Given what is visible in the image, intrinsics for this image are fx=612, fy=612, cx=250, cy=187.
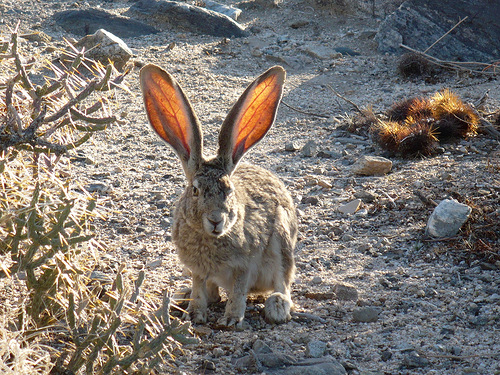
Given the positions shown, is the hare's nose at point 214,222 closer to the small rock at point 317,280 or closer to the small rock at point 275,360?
the small rock at point 275,360

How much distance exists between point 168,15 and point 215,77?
116 inches

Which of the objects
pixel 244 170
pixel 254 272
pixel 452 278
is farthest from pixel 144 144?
pixel 452 278

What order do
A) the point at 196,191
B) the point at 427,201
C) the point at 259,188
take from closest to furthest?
the point at 196,191 < the point at 259,188 < the point at 427,201

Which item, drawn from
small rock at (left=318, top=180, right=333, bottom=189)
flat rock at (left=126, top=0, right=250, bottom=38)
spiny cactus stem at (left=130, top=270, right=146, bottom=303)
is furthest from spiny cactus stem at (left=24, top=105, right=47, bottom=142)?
flat rock at (left=126, top=0, right=250, bottom=38)

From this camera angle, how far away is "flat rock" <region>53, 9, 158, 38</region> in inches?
476

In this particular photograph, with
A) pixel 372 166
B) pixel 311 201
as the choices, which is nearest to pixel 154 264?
pixel 311 201

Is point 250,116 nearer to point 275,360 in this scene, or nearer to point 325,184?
point 275,360

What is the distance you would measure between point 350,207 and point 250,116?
2.41m

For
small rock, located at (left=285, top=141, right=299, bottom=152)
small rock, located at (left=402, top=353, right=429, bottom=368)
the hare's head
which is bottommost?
small rock, located at (left=402, top=353, right=429, bottom=368)

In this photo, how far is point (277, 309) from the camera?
15.4 feet

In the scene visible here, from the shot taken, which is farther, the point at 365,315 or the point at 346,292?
the point at 346,292

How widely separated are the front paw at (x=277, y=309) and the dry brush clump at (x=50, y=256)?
125 centimetres

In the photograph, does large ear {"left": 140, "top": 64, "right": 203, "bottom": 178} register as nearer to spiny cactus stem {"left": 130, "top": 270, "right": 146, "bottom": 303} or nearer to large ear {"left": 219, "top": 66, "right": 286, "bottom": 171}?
large ear {"left": 219, "top": 66, "right": 286, "bottom": 171}

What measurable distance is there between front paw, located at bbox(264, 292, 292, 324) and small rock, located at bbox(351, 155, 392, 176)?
3.17 m
